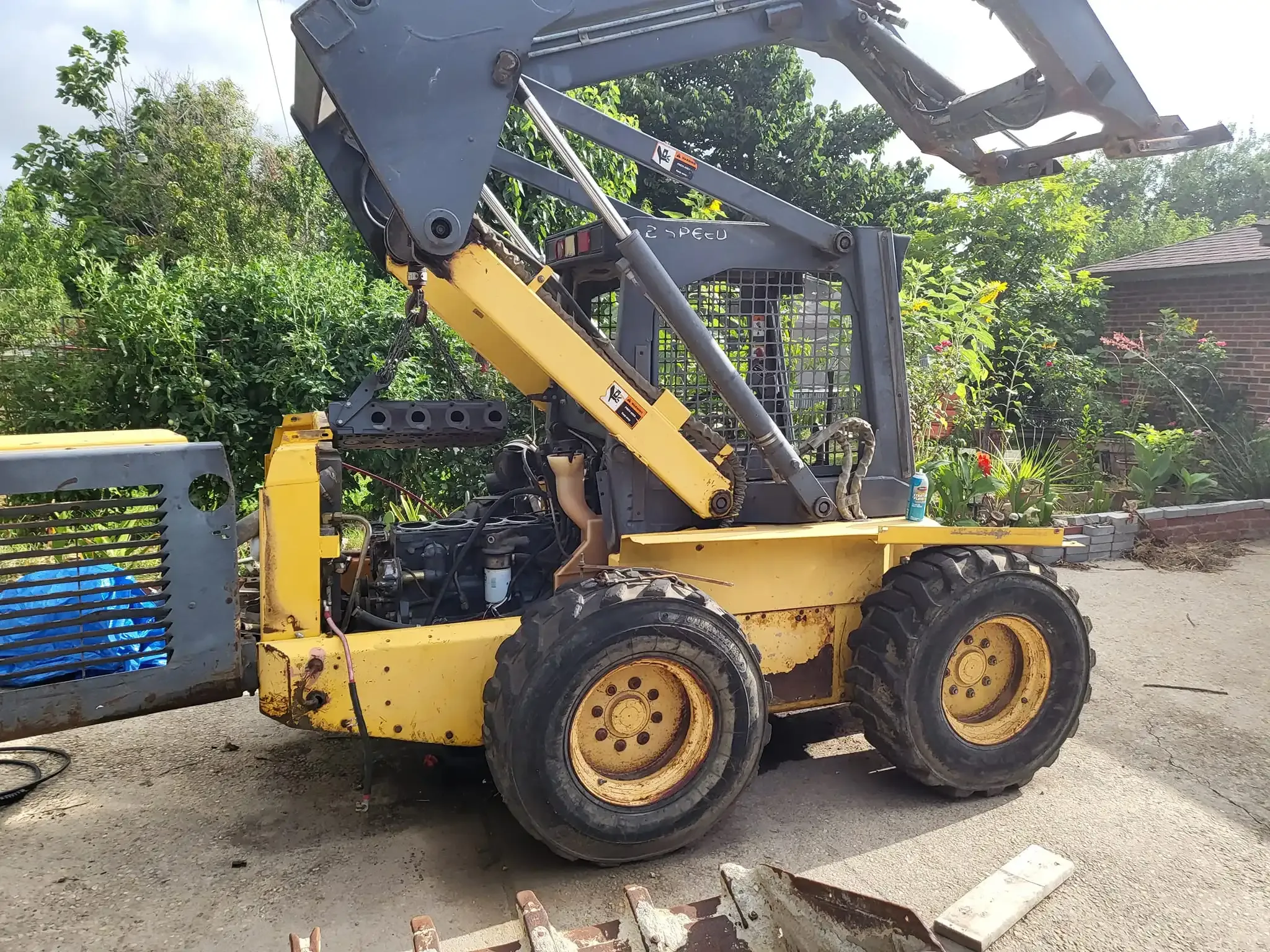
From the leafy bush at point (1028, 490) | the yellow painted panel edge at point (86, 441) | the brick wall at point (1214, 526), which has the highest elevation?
the yellow painted panel edge at point (86, 441)

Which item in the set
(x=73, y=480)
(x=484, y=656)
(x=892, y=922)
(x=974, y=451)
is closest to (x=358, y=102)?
(x=73, y=480)

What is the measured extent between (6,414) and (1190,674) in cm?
873

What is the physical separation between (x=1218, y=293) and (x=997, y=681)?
984cm

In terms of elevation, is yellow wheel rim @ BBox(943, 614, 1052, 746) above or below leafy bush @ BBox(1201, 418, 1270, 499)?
below

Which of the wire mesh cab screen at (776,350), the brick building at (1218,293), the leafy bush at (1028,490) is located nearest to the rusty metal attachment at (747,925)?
the wire mesh cab screen at (776,350)

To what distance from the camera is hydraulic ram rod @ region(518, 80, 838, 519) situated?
2969mm

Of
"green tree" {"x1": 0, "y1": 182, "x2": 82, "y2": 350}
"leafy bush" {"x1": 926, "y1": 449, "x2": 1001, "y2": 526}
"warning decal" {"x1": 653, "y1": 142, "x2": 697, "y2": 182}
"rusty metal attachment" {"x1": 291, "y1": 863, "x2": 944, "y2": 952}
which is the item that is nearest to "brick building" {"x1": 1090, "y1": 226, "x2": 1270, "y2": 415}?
"leafy bush" {"x1": 926, "y1": 449, "x2": 1001, "y2": 526}

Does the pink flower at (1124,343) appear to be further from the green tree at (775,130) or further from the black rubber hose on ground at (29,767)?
the black rubber hose on ground at (29,767)

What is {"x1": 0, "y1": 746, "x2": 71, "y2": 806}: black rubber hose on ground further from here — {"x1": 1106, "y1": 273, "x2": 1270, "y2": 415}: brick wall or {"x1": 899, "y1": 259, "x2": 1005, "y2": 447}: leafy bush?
{"x1": 1106, "y1": 273, "x2": 1270, "y2": 415}: brick wall

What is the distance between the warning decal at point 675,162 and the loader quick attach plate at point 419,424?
127cm

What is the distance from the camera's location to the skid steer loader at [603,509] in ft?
8.97

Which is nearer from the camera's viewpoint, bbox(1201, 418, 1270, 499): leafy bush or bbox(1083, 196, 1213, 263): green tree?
bbox(1201, 418, 1270, 499): leafy bush

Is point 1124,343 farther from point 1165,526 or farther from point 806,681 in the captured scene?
point 806,681

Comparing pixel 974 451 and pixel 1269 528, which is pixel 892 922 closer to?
pixel 974 451
